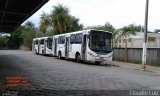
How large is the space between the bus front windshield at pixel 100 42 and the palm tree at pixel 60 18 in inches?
1134

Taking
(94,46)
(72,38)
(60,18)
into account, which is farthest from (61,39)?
(60,18)

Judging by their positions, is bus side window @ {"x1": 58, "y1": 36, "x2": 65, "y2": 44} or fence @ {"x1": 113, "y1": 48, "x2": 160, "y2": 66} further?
bus side window @ {"x1": 58, "y1": 36, "x2": 65, "y2": 44}

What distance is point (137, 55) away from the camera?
30.6 m

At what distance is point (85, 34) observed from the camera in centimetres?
2845

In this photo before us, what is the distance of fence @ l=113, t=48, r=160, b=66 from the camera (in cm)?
2727

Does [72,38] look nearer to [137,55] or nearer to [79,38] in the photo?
[79,38]

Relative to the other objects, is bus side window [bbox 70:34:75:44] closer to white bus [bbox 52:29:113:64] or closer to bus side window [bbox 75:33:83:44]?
bus side window [bbox 75:33:83:44]

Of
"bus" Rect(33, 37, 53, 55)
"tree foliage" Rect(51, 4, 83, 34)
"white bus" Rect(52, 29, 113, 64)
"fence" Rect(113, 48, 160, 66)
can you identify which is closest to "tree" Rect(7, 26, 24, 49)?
"tree foliage" Rect(51, 4, 83, 34)

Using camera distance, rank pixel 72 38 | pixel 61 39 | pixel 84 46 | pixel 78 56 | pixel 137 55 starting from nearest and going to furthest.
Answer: pixel 84 46
pixel 78 56
pixel 137 55
pixel 72 38
pixel 61 39

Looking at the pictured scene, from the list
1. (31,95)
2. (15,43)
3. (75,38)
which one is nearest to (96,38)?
(75,38)

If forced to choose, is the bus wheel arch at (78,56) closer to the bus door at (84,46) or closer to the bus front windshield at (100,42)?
the bus door at (84,46)

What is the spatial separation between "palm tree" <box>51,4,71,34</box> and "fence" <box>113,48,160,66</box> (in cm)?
2200

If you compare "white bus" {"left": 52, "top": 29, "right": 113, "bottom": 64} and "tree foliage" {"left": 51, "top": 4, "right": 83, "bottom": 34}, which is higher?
"tree foliage" {"left": 51, "top": 4, "right": 83, "bottom": 34}

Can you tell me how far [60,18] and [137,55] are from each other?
27681 millimetres
